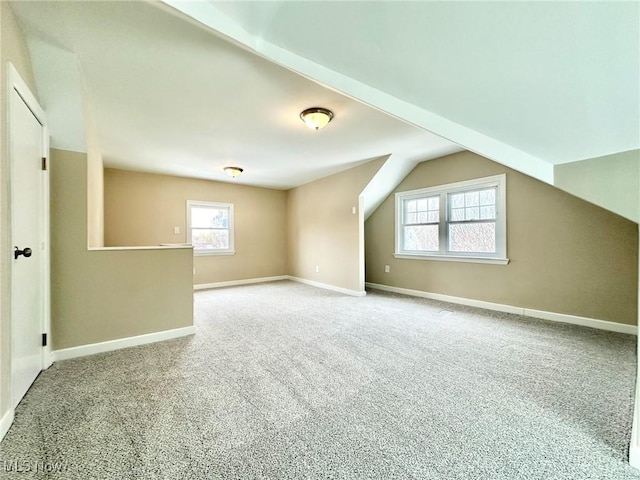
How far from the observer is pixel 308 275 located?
627cm

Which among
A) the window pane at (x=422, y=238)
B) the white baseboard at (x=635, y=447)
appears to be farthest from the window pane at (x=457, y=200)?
the white baseboard at (x=635, y=447)

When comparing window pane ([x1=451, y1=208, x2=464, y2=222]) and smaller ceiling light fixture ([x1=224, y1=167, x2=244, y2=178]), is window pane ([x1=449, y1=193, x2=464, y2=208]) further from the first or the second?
smaller ceiling light fixture ([x1=224, y1=167, x2=244, y2=178])

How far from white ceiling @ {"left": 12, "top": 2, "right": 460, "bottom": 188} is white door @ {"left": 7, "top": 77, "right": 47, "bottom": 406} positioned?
44cm

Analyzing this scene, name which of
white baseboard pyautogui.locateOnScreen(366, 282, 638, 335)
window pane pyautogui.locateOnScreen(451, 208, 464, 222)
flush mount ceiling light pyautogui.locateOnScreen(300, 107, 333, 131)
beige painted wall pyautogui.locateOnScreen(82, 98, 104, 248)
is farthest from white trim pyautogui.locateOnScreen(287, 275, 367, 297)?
beige painted wall pyautogui.locateOnScreen(82, 98, 104, 248)

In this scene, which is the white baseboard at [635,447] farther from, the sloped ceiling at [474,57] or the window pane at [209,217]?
the window pane at [209,217]

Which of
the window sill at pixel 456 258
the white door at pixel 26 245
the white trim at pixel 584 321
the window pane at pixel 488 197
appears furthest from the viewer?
the window pane at pixel 488 197

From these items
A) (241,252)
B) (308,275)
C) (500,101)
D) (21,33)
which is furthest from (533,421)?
(241,252)

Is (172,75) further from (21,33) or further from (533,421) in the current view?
(533,421)

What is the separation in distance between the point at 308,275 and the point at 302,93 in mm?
4414

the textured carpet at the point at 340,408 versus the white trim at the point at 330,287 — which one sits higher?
the white trim at the point at 330,287

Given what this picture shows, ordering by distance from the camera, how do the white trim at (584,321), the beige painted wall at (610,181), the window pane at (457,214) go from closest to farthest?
the beige painted wall at (610,181) → the white trim at (584,321) → the window pane at (457,214)

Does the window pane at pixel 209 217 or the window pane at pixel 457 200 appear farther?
the window pane at pixel 209 217

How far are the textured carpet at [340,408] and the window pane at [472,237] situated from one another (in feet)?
4.50

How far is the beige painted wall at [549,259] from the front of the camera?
2926mm
